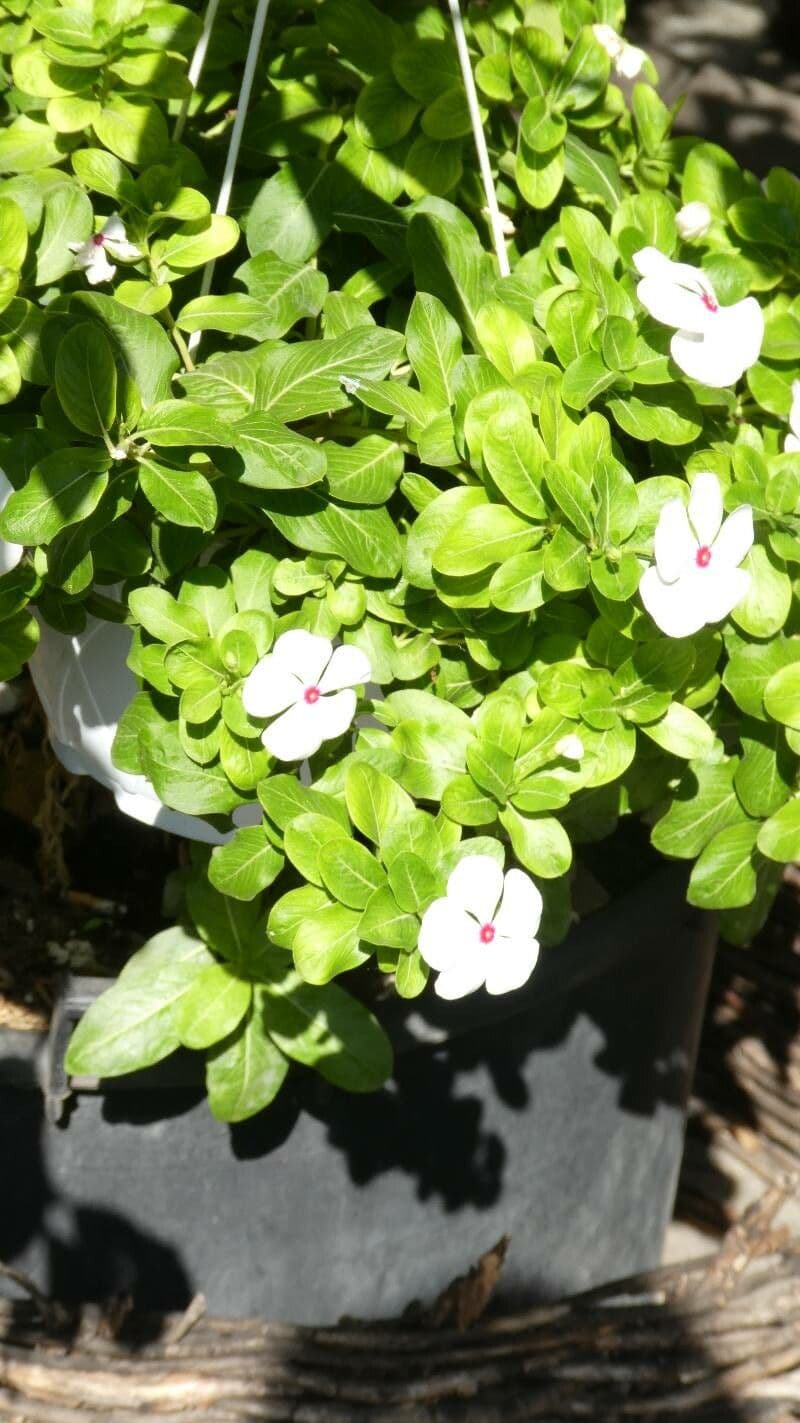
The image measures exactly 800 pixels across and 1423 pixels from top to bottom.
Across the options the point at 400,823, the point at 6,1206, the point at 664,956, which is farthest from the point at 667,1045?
the point at 400,823

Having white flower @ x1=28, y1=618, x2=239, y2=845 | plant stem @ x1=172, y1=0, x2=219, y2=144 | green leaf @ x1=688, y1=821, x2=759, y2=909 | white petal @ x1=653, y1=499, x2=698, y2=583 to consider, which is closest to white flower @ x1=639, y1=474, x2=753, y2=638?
white petal @ x1=653, y1=499, x2=698, y2=583

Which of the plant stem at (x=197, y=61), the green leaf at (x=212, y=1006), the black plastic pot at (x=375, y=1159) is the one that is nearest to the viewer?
the plant stem at (x=197, y=61)

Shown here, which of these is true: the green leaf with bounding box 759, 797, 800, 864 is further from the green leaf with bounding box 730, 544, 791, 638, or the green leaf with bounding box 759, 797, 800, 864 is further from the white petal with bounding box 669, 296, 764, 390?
the white petal with bounding box 669, 296, 764, 390

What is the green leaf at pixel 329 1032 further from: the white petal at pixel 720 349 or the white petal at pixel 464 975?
the white petal at pixel 720 349

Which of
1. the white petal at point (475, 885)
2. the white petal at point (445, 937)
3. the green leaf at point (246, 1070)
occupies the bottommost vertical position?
the green leaf at point (246, 1070)

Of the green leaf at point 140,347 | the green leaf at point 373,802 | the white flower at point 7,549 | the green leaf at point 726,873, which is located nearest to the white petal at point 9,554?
the white flower at point 7,549

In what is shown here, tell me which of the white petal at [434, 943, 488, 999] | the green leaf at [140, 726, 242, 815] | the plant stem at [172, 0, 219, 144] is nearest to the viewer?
the white petal at [434, 943, 488, 999]

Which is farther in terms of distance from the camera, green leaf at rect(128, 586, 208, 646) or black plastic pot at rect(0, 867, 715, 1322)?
black plastic pot at rect(0, 867, 715, 1322)

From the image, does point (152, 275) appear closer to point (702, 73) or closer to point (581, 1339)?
point (581, 1339)
